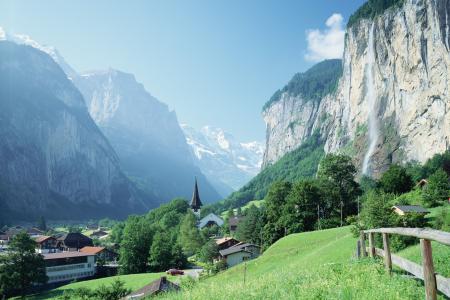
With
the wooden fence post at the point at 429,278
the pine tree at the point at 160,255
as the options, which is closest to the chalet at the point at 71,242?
the pine tree at the point at 160,255

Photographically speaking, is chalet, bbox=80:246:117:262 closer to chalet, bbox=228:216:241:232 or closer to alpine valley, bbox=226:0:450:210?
chalet, bbox=228:216:241:232

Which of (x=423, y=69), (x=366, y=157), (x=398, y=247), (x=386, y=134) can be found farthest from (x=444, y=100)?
(x=398, y=247)

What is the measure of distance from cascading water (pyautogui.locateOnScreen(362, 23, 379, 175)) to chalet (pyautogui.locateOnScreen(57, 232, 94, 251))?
3698 inches

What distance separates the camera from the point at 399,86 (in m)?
130

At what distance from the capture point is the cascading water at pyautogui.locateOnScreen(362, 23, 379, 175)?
139250 millimetres

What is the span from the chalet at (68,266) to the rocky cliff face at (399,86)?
92231 millimetres

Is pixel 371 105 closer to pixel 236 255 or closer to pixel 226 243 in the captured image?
pixel 226 243

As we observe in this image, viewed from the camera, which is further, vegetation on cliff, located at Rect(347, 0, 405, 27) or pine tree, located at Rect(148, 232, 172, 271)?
vegetation on cliff, located at Rect(347, 0, 405, 27)

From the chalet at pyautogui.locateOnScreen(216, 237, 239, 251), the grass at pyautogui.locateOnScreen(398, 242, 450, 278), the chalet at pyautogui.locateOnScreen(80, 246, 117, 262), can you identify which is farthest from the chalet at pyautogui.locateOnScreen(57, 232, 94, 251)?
the grass at pyautogui.locateOnScreen(398, 242, 450, 278)

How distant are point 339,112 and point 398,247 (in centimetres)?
17696

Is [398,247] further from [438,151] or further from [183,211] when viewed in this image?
[183,211]

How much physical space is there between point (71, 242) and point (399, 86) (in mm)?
113225

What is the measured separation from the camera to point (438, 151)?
110 m

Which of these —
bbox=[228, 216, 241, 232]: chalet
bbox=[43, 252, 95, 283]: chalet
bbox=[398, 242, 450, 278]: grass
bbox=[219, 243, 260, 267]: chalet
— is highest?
bbox=[398, 242, 450, 278]: grass
